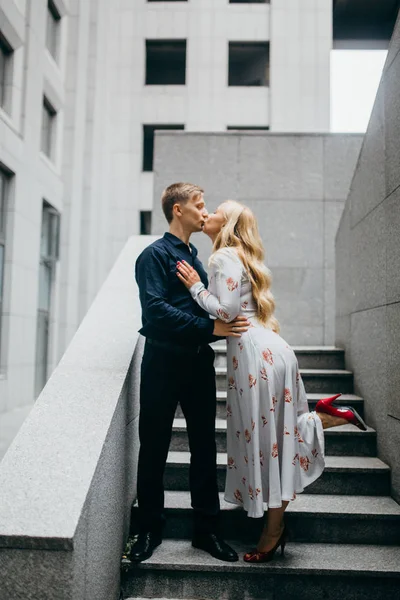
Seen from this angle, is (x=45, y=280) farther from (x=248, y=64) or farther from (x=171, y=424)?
(x=171, y=424)

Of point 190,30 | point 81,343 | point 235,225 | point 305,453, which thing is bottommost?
point 305,453

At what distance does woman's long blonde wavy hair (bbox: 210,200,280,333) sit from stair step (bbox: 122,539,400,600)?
4.34 ft

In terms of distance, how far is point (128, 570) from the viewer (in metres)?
3.18

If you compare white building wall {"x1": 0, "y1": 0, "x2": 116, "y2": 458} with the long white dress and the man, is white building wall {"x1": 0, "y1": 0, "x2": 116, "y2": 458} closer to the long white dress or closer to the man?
the man

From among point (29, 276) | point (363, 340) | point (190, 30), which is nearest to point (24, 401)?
point (29, 276)

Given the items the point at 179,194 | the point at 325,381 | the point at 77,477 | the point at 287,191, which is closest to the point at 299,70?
the point at 287,191

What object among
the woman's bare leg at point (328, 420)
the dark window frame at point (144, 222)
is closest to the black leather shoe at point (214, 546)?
the woman's bare leg at point (328, 420)

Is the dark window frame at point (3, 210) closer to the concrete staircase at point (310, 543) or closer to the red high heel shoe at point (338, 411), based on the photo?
the concrete staircase at point (310, 543)

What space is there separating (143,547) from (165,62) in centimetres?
2051

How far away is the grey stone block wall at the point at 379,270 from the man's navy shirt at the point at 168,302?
148 cm

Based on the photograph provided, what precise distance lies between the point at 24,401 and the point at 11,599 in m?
11.7

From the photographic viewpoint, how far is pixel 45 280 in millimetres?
16141

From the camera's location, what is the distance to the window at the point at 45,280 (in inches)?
609

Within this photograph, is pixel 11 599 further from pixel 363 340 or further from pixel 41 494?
pixel 363 340
